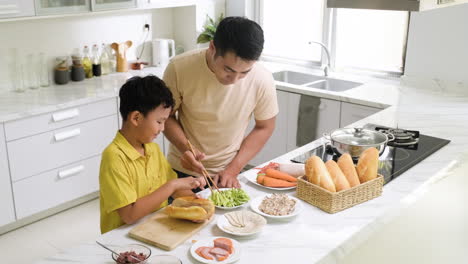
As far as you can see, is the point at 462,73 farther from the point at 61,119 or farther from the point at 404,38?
the point at 61,119

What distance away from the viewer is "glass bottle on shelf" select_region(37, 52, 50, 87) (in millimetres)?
3688

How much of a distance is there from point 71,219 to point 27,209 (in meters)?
0.32

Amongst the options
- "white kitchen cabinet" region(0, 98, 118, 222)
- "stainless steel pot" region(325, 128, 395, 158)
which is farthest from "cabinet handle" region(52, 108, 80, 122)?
"stainless steel pot" region(325, 128, 395, 158)

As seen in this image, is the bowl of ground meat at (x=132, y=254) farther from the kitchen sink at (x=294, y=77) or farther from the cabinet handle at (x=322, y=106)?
the kitchen sink at (x=294, y=77)

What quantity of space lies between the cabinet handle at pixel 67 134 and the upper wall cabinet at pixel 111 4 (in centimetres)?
87

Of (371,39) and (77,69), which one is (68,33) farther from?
(371,39)

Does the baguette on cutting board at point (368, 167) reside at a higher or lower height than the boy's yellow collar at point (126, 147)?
lower

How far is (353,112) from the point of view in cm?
346

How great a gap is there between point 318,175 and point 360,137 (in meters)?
0.47

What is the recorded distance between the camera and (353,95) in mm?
3488

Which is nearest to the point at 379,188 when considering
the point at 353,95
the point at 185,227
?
the point at 185,227

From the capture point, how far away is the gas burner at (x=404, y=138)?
2445 mm

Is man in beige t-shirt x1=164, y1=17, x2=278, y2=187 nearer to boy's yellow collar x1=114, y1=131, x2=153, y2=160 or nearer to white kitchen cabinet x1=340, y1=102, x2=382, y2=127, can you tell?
boy's yellow collar x1=114, y1=131, x2=153, y2=160

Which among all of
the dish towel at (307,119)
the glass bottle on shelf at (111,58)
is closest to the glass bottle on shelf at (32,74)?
the glass bottle on shelf at (111,58)
